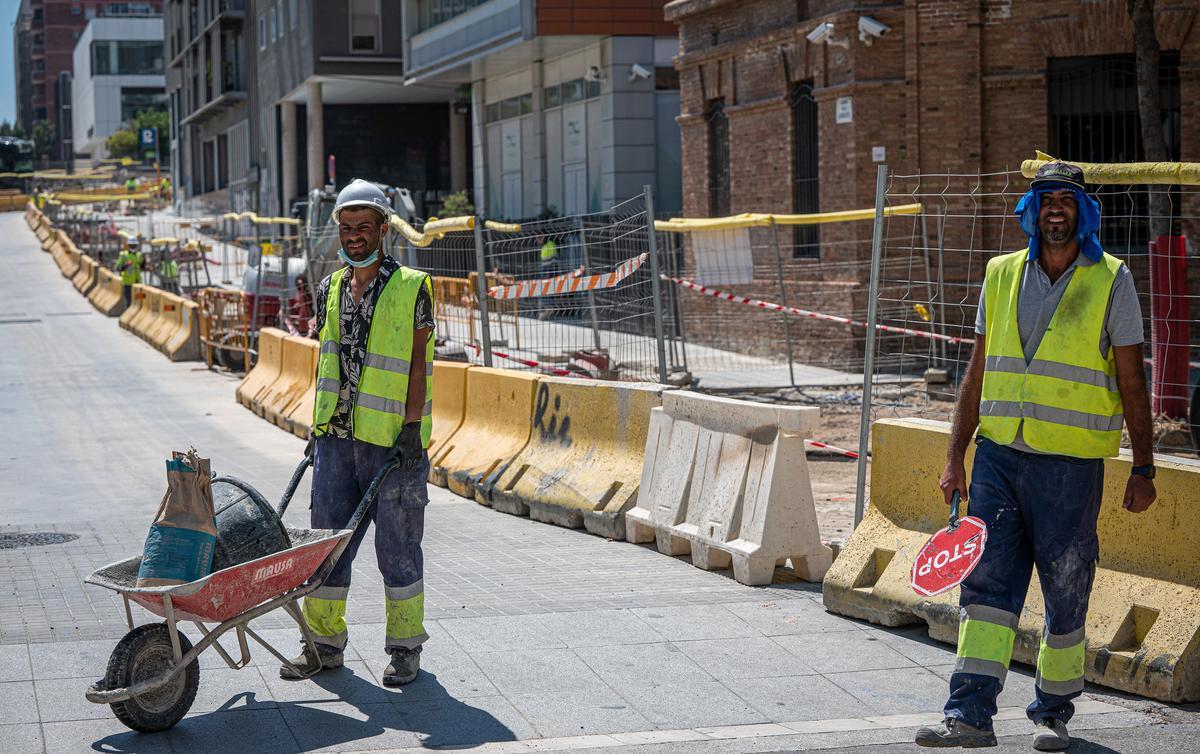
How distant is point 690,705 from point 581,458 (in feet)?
13.9

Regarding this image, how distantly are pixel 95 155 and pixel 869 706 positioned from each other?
14142 centimetres

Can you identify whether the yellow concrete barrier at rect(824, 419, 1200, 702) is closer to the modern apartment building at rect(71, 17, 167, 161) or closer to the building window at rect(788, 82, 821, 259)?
the building window at rect(788, 82, 821, 259)

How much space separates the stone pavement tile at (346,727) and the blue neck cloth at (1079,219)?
2.95m

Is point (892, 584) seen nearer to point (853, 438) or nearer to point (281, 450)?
point (853, 438)

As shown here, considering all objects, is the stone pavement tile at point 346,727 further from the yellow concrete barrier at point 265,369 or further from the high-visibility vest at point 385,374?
the yellow concrete barrier at point 265,369

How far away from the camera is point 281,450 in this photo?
49.1ft

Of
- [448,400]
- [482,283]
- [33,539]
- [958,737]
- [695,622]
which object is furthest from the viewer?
[448,400]

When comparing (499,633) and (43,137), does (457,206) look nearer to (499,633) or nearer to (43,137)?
(499,633)

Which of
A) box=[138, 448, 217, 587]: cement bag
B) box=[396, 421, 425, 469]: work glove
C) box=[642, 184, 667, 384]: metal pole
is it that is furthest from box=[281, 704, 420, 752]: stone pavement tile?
box=[642, 184, 667, 384]: metal pole

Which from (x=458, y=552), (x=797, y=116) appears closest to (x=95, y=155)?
(x=797, y=116)

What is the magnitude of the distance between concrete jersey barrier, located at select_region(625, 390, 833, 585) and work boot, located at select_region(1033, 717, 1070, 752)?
→ 8.47 ft

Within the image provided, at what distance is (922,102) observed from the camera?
67.3 ft

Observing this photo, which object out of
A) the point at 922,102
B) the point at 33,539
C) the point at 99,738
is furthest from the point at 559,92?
the point at 99,738

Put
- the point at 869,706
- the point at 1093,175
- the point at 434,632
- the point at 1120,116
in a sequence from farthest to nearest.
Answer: the point at 1120,116
the point at 434,632
the point at 1093,175
the point at 869,706
